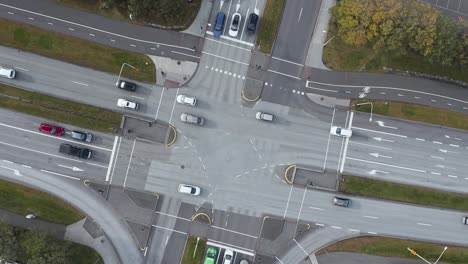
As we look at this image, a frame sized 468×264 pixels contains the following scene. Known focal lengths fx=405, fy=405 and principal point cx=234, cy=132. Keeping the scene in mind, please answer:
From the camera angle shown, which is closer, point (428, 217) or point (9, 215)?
point (9, 215)

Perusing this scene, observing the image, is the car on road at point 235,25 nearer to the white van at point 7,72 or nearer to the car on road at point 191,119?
the car on road at point 191,119

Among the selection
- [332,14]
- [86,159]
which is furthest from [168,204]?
[332,14]

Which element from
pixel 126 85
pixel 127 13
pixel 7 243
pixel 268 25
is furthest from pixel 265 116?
pixel 7 243

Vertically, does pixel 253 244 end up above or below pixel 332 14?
below

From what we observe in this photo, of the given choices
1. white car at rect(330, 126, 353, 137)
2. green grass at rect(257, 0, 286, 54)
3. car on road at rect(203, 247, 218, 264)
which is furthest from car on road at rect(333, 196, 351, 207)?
green grass at rect(257, 0, 286, 54)

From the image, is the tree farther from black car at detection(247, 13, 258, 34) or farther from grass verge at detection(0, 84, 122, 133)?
black car at detection(247, 13, 258, 34)

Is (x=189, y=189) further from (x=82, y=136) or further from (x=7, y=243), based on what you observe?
(x=7, y=243)

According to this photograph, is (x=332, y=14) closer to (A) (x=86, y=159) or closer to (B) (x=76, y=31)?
(B) (x=76, y=31)
